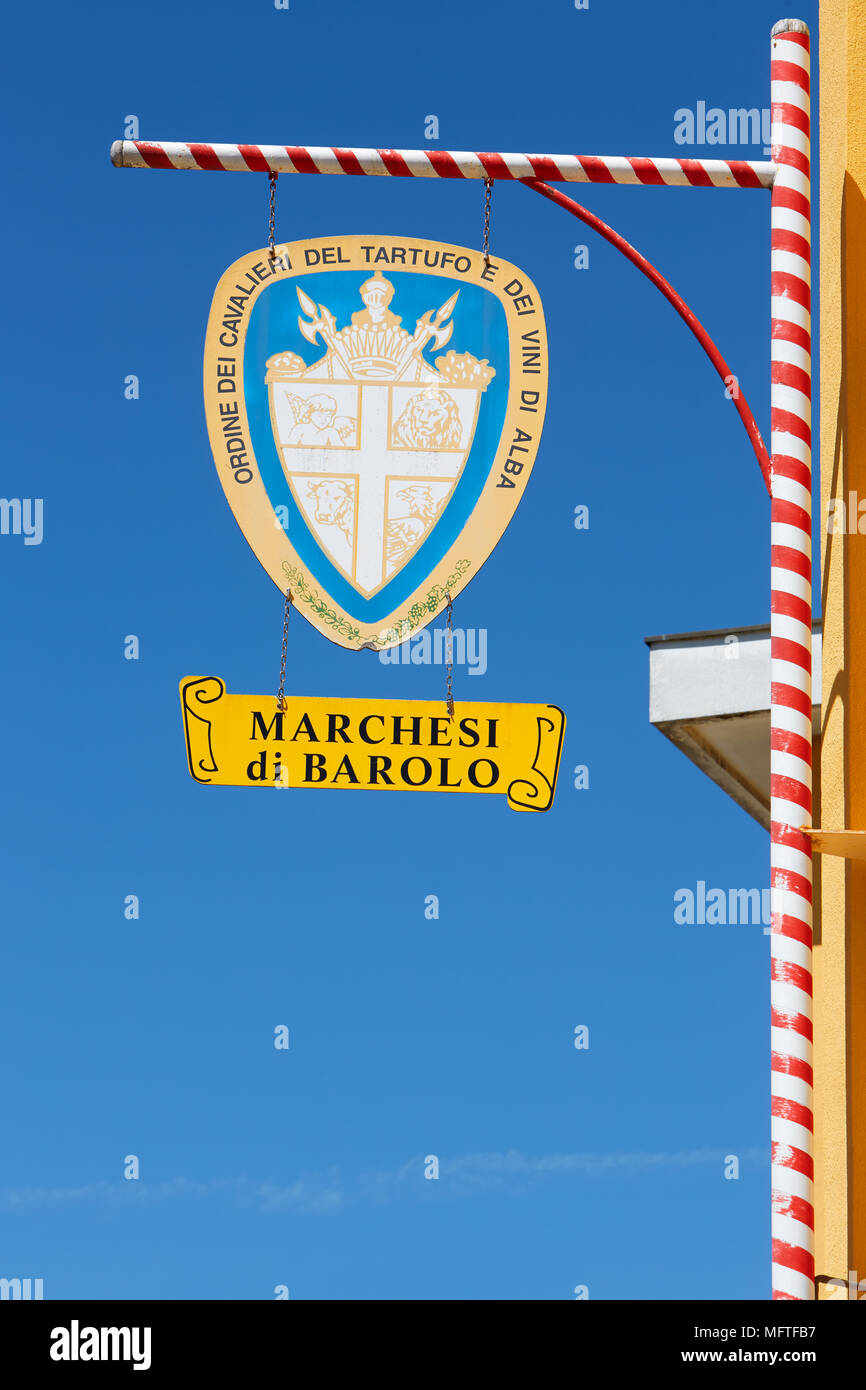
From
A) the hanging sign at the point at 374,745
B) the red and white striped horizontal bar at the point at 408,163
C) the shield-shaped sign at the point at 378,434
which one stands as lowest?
the hanging sign at the point at 374,745

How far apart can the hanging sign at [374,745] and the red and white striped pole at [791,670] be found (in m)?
0.96

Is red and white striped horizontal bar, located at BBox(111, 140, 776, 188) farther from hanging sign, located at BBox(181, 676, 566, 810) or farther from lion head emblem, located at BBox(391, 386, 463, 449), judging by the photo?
hanging sign, located at BBox(181, 676, 566, 810)

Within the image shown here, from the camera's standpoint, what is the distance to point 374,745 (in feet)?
24.2

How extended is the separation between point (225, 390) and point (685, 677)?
2306 mm

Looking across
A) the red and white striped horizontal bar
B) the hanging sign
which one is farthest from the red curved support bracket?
the hanging sign

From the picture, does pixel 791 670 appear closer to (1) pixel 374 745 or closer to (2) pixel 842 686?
(2) pixel 842 686

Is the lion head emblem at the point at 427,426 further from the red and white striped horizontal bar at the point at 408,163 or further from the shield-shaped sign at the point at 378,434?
the red and white striped horizontal bar at the point at 408,163

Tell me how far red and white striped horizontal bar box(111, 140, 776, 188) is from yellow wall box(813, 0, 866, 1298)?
2.82 ft

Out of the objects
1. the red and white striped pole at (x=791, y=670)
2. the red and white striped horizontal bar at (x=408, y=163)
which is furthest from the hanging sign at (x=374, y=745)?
the red and white striped horizontal bar at (x=408, y=163)

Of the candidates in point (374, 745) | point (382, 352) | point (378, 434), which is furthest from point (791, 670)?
point (382, 352)

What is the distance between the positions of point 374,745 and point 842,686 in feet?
6.18

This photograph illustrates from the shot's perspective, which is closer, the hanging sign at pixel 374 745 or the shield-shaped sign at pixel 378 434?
the hanging sign at pixel 374 745

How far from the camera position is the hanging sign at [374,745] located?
7414 millimetres
